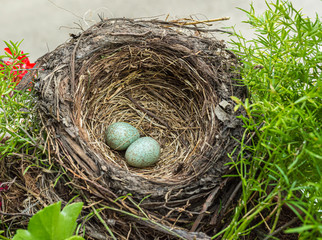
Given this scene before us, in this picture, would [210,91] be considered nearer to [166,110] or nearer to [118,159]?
[166,110]

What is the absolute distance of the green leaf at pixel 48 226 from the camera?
826 mm

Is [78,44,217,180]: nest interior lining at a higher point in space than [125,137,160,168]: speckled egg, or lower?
higher

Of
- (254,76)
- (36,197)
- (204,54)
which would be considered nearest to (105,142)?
(36,197)

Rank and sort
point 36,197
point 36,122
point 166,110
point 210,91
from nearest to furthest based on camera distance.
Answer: point 36,197, point 36,122, point 210,91, point 166,110

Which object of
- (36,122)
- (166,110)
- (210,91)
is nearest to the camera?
(36,122)

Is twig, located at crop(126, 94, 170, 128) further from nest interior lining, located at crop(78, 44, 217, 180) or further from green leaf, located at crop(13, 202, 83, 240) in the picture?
green leaf, located at crop(13, 202, 83, 240)

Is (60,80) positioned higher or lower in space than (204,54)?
lower

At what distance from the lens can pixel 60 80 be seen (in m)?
1.37

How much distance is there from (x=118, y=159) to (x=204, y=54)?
2.10 feet

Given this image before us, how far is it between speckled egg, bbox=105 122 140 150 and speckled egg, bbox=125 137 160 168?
5cm

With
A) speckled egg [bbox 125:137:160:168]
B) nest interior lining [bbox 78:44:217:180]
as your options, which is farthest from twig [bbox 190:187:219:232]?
speckled egg [bbox 125:137:160:168]

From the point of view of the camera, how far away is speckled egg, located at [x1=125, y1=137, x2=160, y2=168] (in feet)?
5.16

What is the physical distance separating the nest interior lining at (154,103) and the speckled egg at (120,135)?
1.8 inches

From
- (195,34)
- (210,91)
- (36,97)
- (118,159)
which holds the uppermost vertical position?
(195,34)
